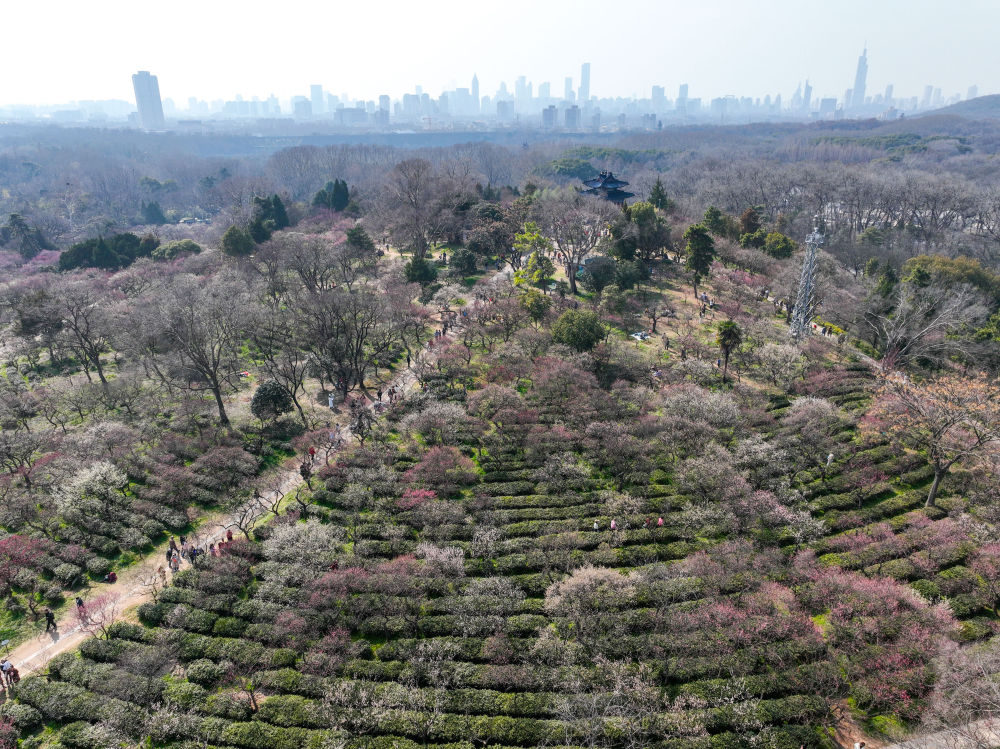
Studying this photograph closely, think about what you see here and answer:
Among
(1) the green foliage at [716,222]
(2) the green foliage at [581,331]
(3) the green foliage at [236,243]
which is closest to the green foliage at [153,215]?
(3) the green foliage at [236,243]

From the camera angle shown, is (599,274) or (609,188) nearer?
(599,274)

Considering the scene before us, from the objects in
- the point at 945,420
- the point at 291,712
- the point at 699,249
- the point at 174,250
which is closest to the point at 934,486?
the point at 945,420

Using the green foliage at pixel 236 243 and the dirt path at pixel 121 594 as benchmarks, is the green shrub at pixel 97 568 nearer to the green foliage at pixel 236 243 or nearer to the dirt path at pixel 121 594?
the dirt path at pixel 121 594

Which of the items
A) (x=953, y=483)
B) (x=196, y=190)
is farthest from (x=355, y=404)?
(x=196, y=190)

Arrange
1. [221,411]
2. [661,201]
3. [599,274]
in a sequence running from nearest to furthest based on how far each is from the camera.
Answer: [221,411], [599,274], [661,201]

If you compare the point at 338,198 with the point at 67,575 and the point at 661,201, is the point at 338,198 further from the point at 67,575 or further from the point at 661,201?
the point at 67,575

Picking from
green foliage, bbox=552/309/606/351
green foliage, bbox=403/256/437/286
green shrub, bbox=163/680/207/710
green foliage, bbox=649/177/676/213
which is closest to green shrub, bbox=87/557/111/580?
green shrub, bbox=163/680/207/710

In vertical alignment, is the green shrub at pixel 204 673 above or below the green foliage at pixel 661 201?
below
